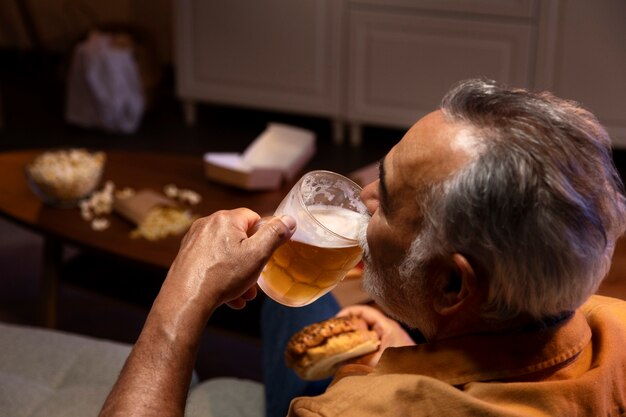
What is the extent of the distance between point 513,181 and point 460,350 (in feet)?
0.69

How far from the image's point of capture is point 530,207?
3.21 feet

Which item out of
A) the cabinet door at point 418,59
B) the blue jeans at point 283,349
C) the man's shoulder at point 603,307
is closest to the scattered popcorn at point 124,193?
the blue jeans at point 283,349

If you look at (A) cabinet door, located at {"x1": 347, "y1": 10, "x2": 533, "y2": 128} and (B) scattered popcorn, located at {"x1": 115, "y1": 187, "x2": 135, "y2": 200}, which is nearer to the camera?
(B) scattered popcorn, located at {"x1": 115, "y1": 187, "x2": 135, "y2": 200}

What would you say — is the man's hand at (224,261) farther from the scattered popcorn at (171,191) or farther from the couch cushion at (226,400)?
the scattered popcorn at (171,191)

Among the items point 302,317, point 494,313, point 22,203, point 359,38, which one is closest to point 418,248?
point 494,313

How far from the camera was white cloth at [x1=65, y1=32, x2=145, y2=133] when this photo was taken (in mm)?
4863

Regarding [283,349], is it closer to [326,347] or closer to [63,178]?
[326,347]

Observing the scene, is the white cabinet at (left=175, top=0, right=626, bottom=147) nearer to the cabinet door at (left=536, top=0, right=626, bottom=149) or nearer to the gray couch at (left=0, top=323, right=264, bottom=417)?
the cabinet door at (left=536, top=0, right=626, bottom=149)

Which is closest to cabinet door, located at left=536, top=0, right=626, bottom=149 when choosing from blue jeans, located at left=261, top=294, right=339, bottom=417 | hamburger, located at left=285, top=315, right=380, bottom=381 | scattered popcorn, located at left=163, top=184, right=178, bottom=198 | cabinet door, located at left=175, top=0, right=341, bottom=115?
cabinet door, located at left=175, top=0, right=341, bottom=115

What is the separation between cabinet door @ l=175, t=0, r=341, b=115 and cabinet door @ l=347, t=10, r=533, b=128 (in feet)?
0.45

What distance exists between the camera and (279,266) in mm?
1271

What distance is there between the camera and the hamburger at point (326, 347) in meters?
1.48

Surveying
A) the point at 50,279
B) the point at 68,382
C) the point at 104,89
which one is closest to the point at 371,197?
the point at 68,382

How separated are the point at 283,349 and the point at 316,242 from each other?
52cm
